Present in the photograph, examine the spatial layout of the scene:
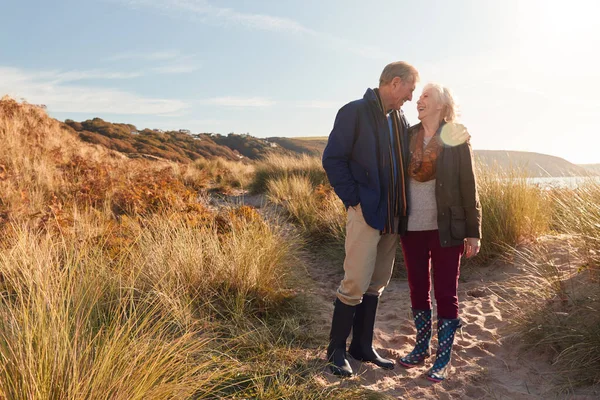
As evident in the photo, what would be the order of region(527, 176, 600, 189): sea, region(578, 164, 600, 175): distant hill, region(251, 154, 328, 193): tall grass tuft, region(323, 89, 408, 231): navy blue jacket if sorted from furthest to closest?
region(251, 154, 328, 193): tall grass tuft
region(578, 164, 600, 175): distant hill
region(527, 176, 600, 189): sea
region(323, 89, 408, 231): navy blue jacket

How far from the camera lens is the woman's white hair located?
8.84 feet

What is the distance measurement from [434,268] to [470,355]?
2.88ft

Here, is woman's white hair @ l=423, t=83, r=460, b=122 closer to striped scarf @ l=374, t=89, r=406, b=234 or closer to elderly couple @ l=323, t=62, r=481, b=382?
elderly couple @ l=323, t=62, r=481, b=382

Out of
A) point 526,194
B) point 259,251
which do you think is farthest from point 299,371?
point 526,194

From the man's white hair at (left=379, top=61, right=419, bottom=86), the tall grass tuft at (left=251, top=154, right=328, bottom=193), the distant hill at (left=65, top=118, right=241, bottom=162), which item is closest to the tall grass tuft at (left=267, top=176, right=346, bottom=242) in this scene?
the tall grass tuft at (left=251, top=154, right=328, bottom=193)

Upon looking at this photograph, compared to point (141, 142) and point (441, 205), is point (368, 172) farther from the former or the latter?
point (141, 142)

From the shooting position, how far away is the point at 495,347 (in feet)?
10.7

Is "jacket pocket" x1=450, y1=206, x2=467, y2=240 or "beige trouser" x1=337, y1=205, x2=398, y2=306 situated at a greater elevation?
"jacket pocket" x1=450, y1=206, x2=467, y2=240

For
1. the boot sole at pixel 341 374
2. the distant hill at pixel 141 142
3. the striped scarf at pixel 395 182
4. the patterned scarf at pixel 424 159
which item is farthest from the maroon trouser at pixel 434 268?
the distant hill at pixel 141 142

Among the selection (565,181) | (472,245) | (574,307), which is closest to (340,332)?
(472,245)

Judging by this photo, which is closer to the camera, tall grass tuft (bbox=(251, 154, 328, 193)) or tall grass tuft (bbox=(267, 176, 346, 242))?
tall grass tuft (bbox=(267, 176, 346, 242))

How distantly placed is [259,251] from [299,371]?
1.43 m

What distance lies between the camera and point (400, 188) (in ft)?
8.93

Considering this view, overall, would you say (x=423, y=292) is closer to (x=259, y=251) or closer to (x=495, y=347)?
(x=495, y=347)
